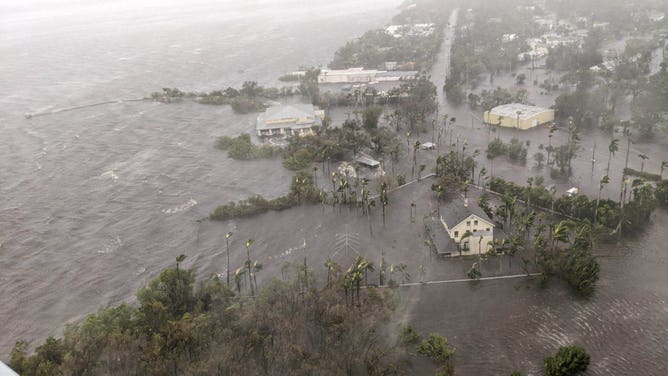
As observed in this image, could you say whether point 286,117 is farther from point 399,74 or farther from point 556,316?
point 556,316

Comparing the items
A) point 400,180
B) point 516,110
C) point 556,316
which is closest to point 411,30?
point 516,110

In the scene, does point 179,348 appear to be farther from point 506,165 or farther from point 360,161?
point 506,165

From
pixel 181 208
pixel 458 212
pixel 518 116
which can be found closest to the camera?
pixel 458 212

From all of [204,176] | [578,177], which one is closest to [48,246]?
[204,176]

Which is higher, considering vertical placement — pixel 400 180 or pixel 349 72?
pixel 349 72

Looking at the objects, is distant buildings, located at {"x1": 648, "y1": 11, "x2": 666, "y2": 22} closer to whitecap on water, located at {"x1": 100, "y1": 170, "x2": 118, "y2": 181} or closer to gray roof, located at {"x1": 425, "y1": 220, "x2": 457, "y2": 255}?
gray roof, located at {"x1": 425, "y1": 220, "x2": 457, "y2": 255}

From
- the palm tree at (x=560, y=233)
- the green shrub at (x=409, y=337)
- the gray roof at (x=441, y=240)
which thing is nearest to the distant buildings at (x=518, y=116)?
the gray roof at (x=441, y=240)
